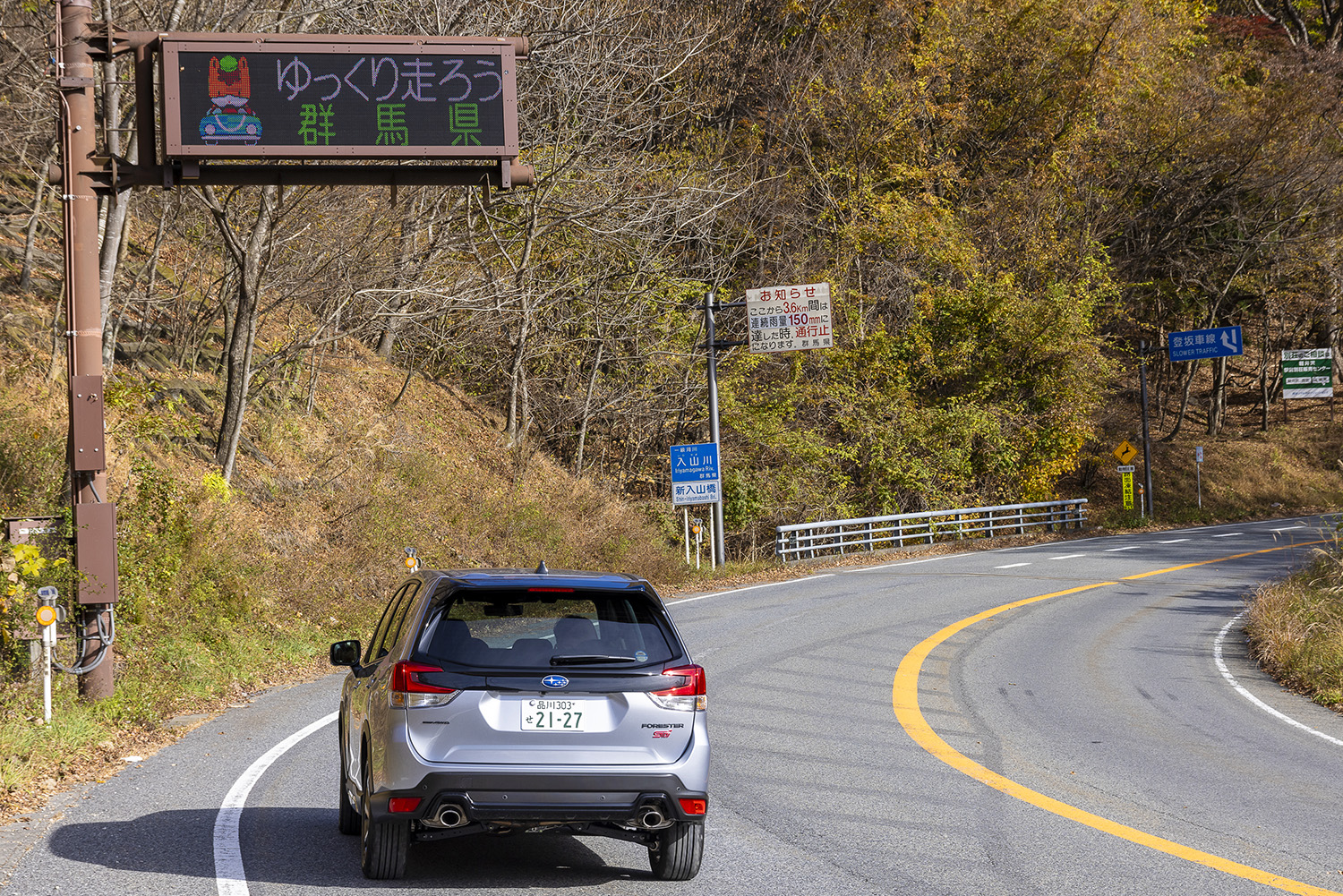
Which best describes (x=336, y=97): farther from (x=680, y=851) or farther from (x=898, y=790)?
(x=680, y=851)

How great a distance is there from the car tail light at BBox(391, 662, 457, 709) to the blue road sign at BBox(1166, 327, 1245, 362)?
4888 cm

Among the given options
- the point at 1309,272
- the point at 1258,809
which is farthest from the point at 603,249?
the point at 1309,272

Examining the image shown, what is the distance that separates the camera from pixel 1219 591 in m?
24.3

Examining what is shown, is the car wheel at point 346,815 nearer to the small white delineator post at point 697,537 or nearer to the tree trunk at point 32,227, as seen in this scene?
the tree trunk at point 32,227

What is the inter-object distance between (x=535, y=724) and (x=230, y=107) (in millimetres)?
7695

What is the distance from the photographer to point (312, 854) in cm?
689

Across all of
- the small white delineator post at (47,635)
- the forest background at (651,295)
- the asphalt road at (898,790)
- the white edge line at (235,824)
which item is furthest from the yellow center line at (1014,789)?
the small white delineator post at (47,635)

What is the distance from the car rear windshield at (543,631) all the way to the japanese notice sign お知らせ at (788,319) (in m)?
26.0

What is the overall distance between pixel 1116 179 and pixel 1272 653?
130 feet

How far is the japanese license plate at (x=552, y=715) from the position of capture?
5.93 m

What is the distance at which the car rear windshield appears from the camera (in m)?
6.07

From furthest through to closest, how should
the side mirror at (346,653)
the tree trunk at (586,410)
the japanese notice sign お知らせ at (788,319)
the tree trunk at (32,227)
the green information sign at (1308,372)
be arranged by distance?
1. the green information sign at (1308,372)
2. the tree trunk at (586,410)
3. the japanese notice sign お知らせ at (788,319)
4. the tree trunk at (32,227)
5. the side mirror at (346,653)

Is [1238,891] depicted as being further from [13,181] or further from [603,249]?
[603,249]

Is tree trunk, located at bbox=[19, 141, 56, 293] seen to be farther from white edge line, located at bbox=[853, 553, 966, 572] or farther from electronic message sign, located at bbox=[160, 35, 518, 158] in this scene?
white edge line, located at bbox=[853, 553, 966, 572]
